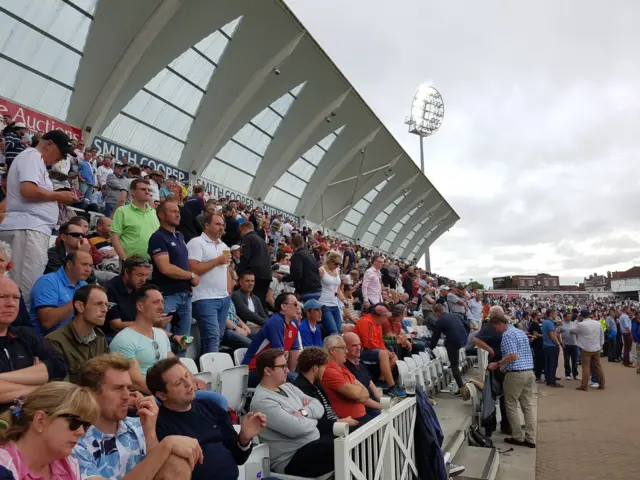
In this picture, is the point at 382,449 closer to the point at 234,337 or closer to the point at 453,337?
the point at 234,337

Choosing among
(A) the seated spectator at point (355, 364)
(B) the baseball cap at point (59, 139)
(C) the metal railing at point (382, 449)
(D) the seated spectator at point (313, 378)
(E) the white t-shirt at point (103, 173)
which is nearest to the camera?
(C) the metal railing at point (382, 449)

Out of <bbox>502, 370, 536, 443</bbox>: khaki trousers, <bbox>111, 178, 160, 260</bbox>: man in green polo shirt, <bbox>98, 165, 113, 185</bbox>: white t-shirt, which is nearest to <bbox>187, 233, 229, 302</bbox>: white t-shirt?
<bbox>111, 178, 160, 260</bbox>: man in green polo shirt

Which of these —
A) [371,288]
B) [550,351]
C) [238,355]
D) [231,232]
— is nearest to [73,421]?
[238,355]

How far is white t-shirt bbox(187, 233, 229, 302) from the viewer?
5.04 m

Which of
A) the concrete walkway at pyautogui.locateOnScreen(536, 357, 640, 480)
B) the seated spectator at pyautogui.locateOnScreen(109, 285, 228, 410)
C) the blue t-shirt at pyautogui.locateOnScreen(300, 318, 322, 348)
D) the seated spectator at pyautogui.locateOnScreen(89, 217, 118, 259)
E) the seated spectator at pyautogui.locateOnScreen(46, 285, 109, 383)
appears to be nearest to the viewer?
the seated spectator at pyautogui.locateOnScreen(46, 285, 109, 383)

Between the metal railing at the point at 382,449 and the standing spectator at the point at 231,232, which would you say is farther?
the standing spectator at the point at 231,232

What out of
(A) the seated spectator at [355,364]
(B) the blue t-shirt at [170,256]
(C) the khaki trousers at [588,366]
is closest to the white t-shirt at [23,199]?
(B) the blue t-shirt at [170,256]

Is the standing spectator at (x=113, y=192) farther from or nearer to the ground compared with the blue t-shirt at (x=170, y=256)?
farther from the ground

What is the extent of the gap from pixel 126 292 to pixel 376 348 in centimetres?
419

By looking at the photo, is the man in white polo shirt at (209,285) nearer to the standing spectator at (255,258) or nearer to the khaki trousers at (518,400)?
the standing spectator at (255,258)

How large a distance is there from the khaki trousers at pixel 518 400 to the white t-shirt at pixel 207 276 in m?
5.01

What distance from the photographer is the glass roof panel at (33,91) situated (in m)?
14.2

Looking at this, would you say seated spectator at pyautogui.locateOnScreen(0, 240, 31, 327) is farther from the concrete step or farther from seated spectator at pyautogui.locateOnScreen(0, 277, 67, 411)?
the concrete step

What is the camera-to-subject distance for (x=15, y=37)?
47.0 ft
